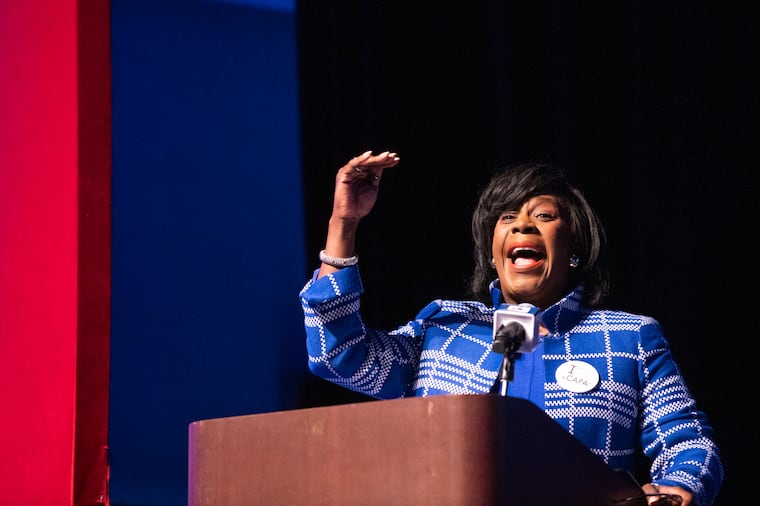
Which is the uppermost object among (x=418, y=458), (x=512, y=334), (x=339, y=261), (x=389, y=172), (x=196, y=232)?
(x=389, y=172)

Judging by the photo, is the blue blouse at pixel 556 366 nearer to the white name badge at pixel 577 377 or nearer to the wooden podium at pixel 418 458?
the white name badge at pixel 577 377

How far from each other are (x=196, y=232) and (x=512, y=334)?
1.13 metres

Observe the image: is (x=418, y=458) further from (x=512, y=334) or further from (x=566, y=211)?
(x=566, y=211)

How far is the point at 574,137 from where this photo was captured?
2543 millimetres

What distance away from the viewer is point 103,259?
89.9 inches

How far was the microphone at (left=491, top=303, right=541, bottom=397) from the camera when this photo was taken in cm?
150

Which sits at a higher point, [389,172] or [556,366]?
[389,172]

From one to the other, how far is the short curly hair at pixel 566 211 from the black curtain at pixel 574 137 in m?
0.16

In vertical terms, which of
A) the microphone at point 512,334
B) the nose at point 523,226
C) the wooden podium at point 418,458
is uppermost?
the nose at point 523,226

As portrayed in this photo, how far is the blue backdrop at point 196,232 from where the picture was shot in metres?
2.31

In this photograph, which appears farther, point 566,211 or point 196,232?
point 196,232

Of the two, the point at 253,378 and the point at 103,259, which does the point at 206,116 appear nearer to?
the point at 103,259

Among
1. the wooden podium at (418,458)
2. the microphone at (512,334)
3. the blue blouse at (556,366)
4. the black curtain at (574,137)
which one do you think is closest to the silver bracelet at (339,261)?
the blue blouse at (556,366)

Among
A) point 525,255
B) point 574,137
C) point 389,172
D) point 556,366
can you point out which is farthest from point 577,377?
point 389,172
